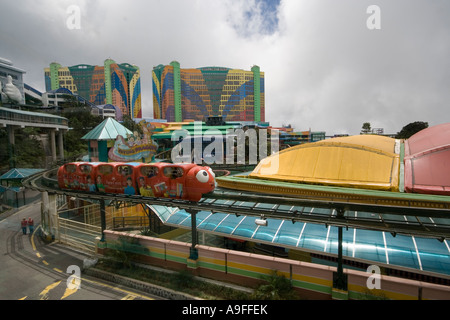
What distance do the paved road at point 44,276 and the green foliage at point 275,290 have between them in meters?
4.69

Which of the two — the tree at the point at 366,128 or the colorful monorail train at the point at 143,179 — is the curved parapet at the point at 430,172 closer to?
the colorful monorail train at the point at 143,179

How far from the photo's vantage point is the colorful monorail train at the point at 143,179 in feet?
38.4

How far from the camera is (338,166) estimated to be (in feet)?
51.2

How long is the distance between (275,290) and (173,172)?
21.7ft

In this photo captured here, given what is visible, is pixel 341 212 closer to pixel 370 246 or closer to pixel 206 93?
pixel 370 246

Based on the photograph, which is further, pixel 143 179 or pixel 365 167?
pixel 365 167

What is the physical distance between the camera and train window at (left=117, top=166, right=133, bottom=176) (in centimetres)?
1331

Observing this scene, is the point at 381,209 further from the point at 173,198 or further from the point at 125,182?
the point at 125,182

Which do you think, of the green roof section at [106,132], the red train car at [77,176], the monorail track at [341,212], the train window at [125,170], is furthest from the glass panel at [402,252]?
the green roof section at [106,132]

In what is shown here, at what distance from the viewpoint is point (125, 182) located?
44.1ft

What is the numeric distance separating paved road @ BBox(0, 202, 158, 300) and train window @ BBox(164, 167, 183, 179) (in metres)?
5.25

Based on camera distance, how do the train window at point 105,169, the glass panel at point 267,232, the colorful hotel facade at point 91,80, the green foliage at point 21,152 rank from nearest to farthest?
the glass panel at point 267,232
the train window at point 105,169
the green foliage at point 21,152
the colorful hotel facade at point 91,80

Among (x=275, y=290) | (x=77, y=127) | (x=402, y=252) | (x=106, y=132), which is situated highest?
(x=77, y=127)

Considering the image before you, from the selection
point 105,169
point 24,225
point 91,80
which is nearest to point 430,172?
point 105,169
